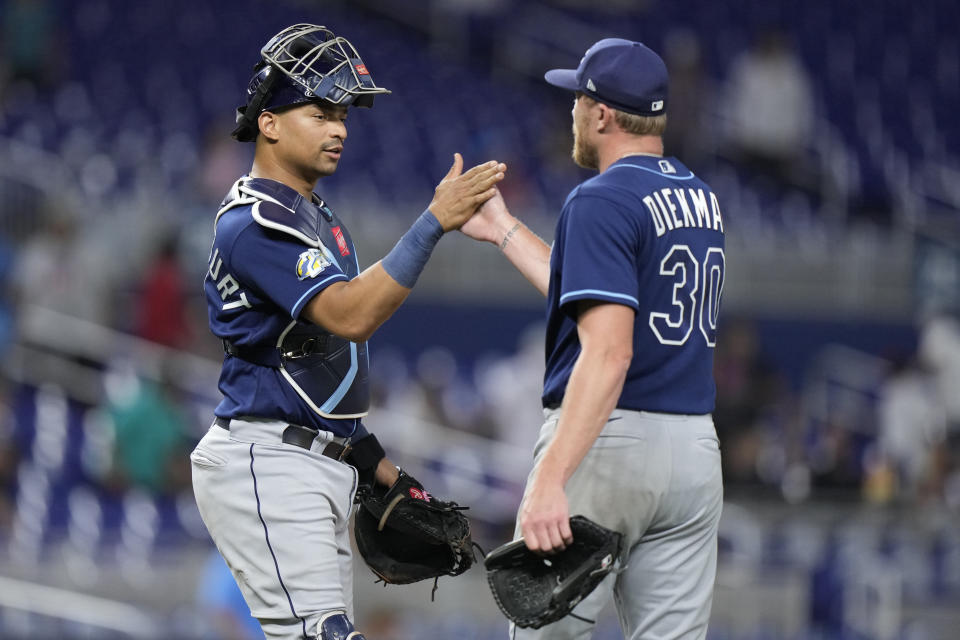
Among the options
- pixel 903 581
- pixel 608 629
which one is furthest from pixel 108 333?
pixel 903 581

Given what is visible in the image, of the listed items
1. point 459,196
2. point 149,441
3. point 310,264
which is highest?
point 459,196

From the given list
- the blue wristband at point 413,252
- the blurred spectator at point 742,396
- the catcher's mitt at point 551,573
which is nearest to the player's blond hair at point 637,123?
the blue wristband at point 413,252

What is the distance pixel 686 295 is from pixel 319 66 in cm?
119

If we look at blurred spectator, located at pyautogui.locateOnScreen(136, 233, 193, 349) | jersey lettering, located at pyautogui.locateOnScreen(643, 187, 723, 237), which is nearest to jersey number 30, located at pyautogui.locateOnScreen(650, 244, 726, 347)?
jersey lettering, located at pyautogui.locateOnScreen(643, 187, 723, 237)

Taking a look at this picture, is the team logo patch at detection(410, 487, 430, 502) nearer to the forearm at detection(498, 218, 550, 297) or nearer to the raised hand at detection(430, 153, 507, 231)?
the forearm at detection(498, 218, 550, 297)

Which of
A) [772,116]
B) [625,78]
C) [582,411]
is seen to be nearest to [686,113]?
[772,116]

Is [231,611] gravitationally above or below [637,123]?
below

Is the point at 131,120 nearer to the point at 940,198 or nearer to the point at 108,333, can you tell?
the point at 108,333

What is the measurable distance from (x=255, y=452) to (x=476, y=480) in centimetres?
624

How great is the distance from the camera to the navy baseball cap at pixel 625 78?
3.84 meters

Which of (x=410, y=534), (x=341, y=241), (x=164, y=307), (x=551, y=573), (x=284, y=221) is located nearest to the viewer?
(x=551, y=573)

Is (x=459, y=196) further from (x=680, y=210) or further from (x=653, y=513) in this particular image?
(x=653, y=513)

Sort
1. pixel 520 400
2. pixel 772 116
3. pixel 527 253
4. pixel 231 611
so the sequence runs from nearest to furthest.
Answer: pixel 527 253
pixel 231 611
pixel 520 400
pixel 772 116

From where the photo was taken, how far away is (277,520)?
12.7ft
